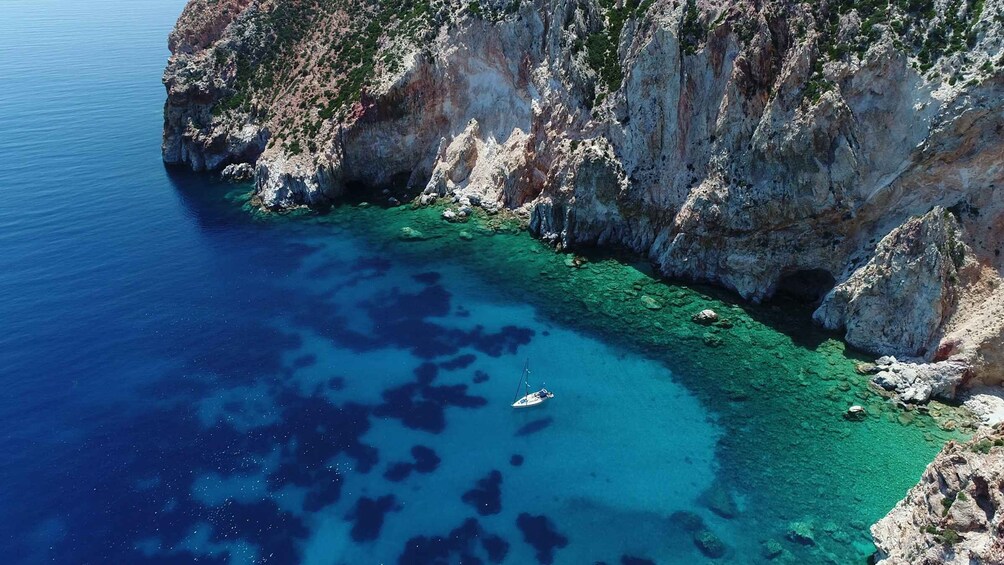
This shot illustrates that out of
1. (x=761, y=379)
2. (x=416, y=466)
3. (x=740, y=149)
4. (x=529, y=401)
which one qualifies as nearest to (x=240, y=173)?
(x=416, y=466)

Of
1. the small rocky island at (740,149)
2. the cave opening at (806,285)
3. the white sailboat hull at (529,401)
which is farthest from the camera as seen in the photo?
the cave opening at (806,285)

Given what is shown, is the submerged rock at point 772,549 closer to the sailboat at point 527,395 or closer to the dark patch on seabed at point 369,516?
the sailboat at point 527,395

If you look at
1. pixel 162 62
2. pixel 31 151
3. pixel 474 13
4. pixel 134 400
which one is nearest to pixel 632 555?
pixel 134 400

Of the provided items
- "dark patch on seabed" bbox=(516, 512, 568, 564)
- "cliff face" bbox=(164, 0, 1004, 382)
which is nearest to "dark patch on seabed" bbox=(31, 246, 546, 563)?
"dark patch on seabed" bbox=(516, 512, 568, 564)

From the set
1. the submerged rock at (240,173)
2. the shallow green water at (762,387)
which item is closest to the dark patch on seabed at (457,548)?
the shallow green water at (762,387)

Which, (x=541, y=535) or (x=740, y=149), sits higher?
(x=740, y=149)

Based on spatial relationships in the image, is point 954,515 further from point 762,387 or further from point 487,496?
point 487,496

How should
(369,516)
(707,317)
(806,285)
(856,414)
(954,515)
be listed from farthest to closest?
(806,285) → (707,317) → (856,414) → (369,516) → (954,515)
